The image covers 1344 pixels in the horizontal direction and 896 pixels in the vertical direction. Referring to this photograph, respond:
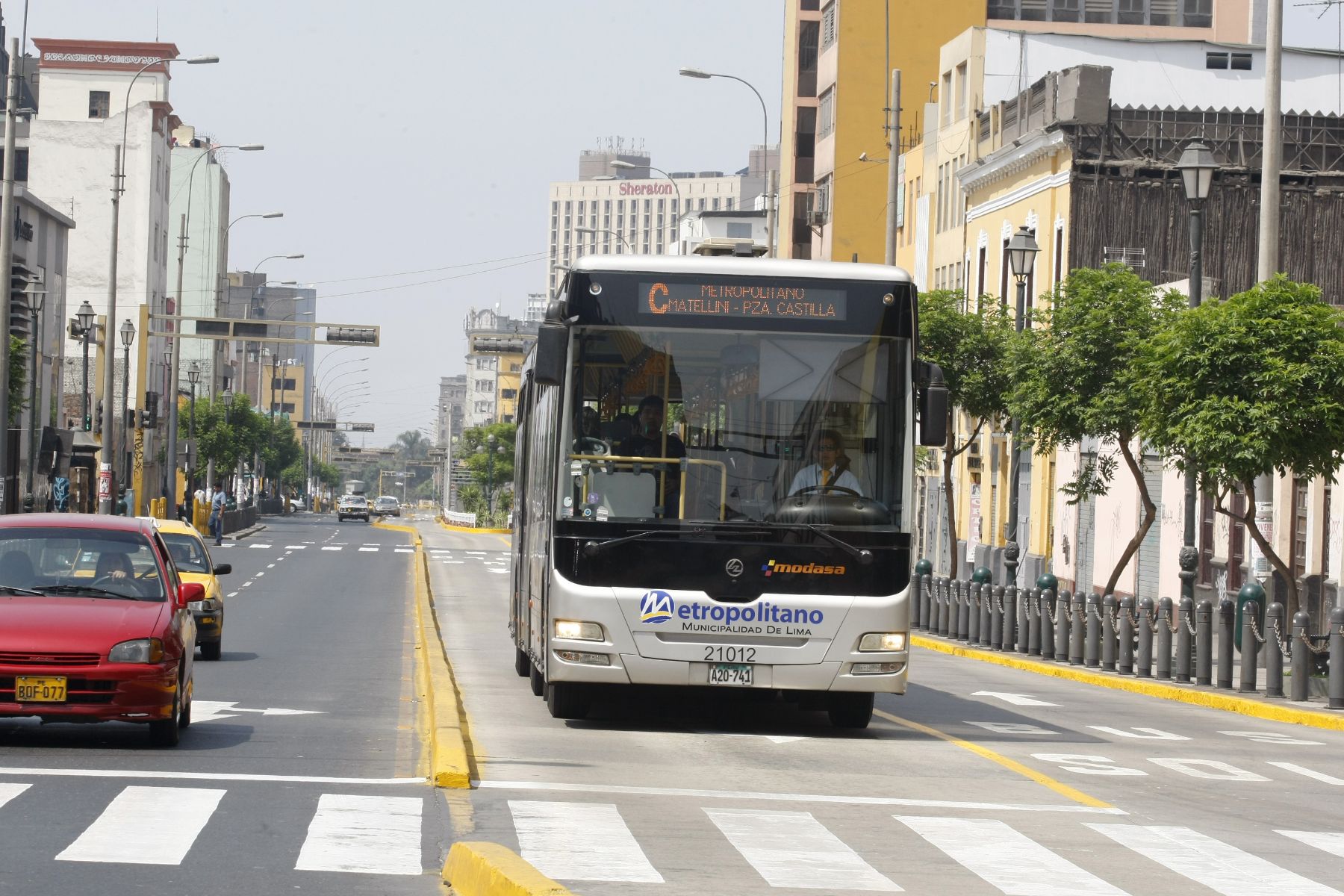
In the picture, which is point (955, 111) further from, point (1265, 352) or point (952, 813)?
point (952, 813)

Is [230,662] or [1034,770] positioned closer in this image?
[1034,770]

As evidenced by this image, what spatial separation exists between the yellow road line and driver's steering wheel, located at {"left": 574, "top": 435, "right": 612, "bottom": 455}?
11.4 ft

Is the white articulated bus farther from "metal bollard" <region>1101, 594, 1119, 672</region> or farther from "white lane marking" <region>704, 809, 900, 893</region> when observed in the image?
"metal bollard" <region>1101, 594, 1119, 672</region>

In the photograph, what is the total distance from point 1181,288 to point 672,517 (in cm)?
2855

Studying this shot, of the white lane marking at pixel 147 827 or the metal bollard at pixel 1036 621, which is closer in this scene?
the white lane marking at pixel 147 827

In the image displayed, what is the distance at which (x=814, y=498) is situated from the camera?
50.2 ft

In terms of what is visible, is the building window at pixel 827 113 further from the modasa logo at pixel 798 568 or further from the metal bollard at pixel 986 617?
the modasa logo at pixel 798 568

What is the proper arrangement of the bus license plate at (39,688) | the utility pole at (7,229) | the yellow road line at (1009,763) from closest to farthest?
the yellow road line at (1009,763) → the bus license plate at (39,688) → the utility pole at (7,229)

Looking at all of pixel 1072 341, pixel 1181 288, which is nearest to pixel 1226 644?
pixel 1072 341

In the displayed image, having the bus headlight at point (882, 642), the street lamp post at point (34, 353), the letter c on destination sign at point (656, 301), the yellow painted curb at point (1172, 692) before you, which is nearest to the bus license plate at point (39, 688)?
the letter c on destination sign at point (656, 301)

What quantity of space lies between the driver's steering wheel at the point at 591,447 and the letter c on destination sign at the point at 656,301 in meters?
1.08

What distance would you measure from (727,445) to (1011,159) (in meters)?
36.1

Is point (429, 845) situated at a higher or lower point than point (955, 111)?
lower

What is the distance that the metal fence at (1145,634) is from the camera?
22.4 metres
